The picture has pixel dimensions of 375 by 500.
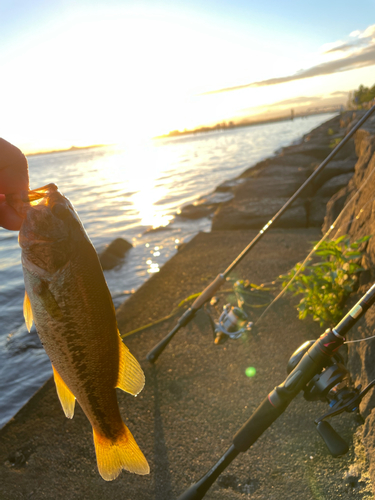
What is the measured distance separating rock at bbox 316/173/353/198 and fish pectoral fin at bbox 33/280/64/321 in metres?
11.7

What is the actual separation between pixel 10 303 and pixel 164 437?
25.1ft

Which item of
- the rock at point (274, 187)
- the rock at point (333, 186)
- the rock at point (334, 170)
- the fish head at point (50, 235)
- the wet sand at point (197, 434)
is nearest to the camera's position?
the fish head at point (50, 235)

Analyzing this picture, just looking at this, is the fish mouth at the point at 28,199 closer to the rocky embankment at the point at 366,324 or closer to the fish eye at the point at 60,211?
the fish eye at the point at 60,211

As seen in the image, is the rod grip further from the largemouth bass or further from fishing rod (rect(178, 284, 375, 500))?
the largemouth bass

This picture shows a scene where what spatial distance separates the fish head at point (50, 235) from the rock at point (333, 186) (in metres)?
11.6

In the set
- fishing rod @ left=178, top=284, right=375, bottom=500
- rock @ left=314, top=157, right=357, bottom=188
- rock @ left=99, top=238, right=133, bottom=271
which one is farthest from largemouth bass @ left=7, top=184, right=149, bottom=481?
rock @ left=314, top=157, right=357, bottom=188

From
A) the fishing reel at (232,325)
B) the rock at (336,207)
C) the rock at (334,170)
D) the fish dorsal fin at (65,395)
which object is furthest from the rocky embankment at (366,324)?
the rock at (334,170)

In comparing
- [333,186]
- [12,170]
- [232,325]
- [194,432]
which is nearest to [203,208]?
[333,186]

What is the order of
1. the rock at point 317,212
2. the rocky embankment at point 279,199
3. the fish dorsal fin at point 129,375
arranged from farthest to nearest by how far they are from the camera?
1. the rocky embankment at point 279,199
2. the rock at point 317,212
3. the fish dorsal fin at point 129,375

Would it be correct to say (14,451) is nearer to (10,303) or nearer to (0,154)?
(0,154)

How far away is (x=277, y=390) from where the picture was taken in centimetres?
217

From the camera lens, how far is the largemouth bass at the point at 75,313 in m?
1.73

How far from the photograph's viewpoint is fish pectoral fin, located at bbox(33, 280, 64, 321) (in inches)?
68.4

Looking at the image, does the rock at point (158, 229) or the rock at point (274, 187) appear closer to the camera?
the rock at point (274, 187)
